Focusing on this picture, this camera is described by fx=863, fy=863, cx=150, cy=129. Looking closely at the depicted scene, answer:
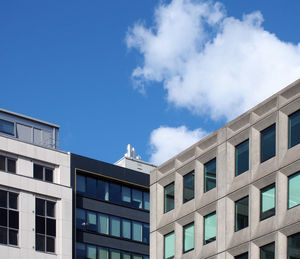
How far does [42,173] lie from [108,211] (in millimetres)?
8211

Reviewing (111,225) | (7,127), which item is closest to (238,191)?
(7,127)

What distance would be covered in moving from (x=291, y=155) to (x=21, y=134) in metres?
37.0

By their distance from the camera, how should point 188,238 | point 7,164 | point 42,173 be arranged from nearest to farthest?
point 188,238 → point 7,164 → point 42,173

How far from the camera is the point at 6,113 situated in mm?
74375

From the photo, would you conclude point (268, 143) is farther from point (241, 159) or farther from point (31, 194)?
point (31, 194)

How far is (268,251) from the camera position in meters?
43.3

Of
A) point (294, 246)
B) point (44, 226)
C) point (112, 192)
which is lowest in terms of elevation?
point (294, 246)

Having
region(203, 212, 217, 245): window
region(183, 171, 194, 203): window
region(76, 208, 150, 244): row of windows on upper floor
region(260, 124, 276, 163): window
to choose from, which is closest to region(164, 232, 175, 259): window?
region(183, 171, 194, 203): window

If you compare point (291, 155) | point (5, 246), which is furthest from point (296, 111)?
point (5, 246)

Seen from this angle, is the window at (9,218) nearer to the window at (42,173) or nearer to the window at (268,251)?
the window at (42,173)

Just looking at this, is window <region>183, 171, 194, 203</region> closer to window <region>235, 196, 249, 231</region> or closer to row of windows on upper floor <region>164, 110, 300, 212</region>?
row of windows on upper floor <region>164, 110, 300, 212</region>

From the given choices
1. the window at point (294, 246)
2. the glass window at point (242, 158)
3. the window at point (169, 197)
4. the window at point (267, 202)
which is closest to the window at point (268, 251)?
the window at point (294, 246)

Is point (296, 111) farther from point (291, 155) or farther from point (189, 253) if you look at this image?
point (189, 253)

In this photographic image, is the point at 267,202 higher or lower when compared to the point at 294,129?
lower
